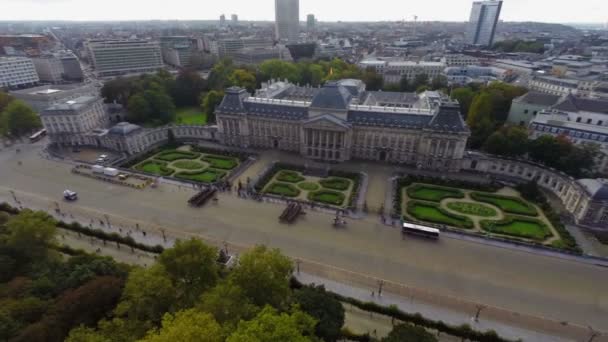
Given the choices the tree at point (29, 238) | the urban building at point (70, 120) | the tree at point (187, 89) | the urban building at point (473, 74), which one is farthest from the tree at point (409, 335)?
the urban building at point (473, 74)

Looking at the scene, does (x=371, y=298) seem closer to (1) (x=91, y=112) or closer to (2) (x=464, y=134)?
(2) (x=464, y=134)

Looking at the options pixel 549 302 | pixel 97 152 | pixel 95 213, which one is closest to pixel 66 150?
pixel 97 152

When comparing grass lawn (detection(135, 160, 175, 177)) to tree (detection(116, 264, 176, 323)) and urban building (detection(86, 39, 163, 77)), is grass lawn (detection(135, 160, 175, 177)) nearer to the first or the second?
tree (detection(116, 264, 176, 323))

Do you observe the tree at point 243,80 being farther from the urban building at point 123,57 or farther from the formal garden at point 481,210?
the urban building at point 123,57

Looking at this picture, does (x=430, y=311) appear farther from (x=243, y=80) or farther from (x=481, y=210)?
(x=243, y=80)

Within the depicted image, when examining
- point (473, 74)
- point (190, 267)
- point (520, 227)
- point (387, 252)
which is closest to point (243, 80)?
point (387, 252)

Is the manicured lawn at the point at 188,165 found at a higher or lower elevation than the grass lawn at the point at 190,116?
lower

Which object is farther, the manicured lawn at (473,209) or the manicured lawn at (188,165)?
the manicured lawn at (188,165)
